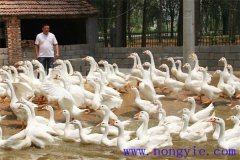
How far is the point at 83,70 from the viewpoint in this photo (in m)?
18.9

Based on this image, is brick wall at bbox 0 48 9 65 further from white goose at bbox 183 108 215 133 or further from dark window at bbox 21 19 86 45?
white goose at bbox 183 108 215 133

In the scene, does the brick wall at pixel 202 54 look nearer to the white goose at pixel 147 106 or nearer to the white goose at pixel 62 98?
the white goose at pixel 147 106

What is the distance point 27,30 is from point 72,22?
2369mm

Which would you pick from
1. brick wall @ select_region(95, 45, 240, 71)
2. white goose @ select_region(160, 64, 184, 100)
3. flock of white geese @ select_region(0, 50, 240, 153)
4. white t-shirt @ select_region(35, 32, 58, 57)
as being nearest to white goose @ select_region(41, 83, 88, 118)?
flock of white geese @ select_region(0, 50, 240, 153)

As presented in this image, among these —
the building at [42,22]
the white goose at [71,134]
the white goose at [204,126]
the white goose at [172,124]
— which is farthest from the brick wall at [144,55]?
the white goose at [204,126]

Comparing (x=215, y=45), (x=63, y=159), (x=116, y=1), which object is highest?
(x=116, y=1)

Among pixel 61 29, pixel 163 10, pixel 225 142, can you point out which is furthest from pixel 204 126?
pixel 163 10

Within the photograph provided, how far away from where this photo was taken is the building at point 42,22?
21.1 meters

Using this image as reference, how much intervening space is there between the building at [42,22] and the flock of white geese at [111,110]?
22.5 feet

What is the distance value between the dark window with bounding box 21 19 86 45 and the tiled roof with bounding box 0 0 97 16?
1.71 meters

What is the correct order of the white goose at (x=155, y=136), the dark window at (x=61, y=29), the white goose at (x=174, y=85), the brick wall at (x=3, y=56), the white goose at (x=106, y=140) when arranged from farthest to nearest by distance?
the dark window at (x=61, y=29)
the brick wall at (x=3, y=56)
the white goose at (x=174, y=85)
the white goose at (x=106, y=140)
the white goose at (x=155, y=136)

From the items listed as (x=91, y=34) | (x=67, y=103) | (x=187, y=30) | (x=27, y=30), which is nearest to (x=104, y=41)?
(x=91, y=34)

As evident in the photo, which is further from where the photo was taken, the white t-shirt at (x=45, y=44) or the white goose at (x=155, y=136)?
the white t-shirt at (x=45, y=44)

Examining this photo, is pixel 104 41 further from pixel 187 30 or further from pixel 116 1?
pixel 187 30
